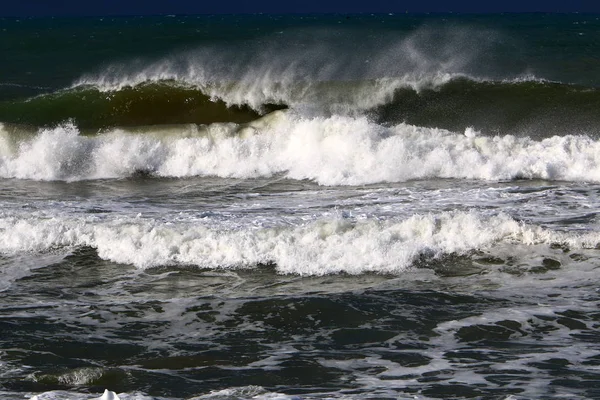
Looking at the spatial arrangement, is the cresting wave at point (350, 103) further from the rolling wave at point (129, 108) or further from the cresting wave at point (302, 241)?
the cresting wave at point (302, 241)

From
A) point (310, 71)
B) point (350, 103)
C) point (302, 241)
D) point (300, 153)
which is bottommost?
point (302, 241)

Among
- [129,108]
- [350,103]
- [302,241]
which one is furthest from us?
[129,108]

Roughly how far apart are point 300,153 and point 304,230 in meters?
5.66

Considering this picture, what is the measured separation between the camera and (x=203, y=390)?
6.05 metres

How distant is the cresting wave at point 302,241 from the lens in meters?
9.43

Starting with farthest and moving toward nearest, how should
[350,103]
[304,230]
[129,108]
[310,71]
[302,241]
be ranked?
→ 1. [310,71]
2. [129,108]
3. [350,103]
4. [304,230]
5. [302,241]

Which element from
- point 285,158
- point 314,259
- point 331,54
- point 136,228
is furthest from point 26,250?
point 331,54

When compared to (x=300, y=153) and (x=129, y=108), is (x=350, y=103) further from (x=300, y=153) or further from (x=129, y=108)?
(x=129, y=108)

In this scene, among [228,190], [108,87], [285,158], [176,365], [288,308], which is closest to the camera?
[176,365]

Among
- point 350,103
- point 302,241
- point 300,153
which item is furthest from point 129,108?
point 302,241

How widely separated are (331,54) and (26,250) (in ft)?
46.4

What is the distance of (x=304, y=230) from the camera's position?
33.0 ft

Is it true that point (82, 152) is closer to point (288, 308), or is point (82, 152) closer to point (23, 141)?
point (23, 141)

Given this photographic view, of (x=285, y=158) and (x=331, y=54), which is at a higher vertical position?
(x=331, y=54)
